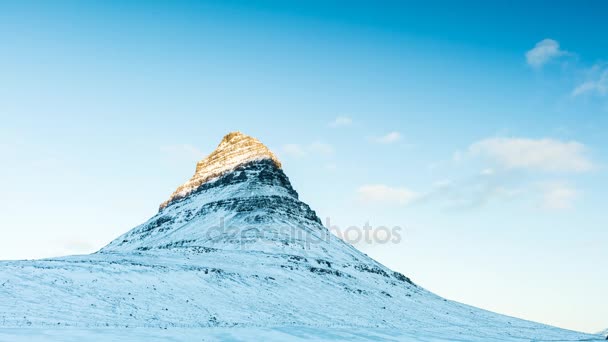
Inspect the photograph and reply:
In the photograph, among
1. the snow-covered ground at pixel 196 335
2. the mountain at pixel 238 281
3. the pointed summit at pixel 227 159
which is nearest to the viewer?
the snow-covered ground at pixel 196 335

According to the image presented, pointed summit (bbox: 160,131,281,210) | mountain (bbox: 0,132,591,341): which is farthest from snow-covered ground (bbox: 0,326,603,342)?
pointed summit (bbox: 160,131,281,210)

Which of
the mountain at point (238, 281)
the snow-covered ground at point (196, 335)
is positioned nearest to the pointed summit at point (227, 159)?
the mountain at point (238, 281)

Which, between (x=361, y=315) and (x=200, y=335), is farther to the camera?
(x=361, y=315)

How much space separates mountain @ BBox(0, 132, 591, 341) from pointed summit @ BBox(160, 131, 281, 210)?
1054 millimetres

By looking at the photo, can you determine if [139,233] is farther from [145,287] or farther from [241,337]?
[241,337]

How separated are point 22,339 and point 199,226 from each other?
295 feet

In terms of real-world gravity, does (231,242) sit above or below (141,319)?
above

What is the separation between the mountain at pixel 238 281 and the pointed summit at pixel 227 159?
3.46 ft

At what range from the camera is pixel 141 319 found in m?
30.8

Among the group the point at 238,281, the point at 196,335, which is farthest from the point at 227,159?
the point at 196,335

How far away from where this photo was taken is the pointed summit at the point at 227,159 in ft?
476

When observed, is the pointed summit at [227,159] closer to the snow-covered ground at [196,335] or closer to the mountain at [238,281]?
the mountain at [238,281]

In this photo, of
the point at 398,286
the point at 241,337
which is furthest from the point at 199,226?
the point at 241,337

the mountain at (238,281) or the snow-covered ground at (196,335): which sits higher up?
the mountain at (238,281)
